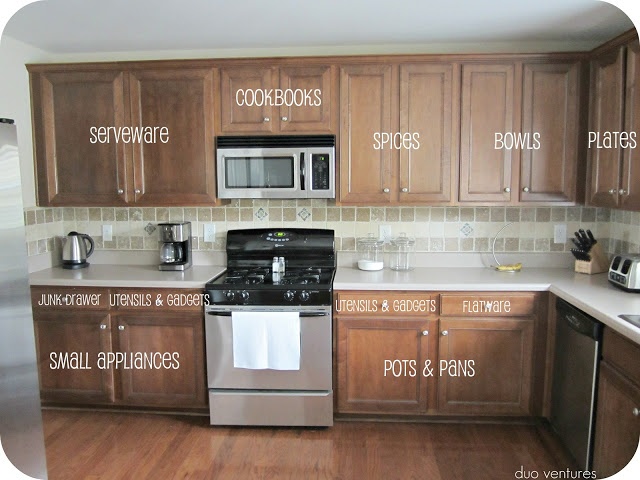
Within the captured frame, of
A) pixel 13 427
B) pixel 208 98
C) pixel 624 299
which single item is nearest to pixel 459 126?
pixel 624 299

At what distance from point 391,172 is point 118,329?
1886mm

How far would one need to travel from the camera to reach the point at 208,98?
3107 mm

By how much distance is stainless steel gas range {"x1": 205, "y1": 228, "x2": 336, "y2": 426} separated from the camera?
284cm

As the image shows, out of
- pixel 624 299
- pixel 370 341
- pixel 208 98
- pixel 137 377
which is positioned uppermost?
pixel 208 98

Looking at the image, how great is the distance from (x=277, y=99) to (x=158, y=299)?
1.39 meters

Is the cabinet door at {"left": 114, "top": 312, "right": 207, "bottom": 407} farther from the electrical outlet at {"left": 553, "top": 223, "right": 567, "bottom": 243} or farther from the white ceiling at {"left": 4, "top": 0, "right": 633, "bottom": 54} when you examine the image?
the electrical outlet at {"left": 553, "top": 223, "right": 567, "bottom": 243}

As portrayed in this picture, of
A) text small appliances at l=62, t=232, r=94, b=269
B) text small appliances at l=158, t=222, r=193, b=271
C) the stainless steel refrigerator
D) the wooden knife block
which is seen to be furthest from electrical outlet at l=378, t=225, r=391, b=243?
the stainless steel refrigerator

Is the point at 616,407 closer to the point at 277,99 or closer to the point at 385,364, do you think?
the point at 385,364

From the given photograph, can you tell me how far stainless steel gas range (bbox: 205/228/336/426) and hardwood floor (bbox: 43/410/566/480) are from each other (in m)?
0.13

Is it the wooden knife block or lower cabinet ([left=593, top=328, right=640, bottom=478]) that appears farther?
the wooden knife block

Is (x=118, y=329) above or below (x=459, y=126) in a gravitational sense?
below

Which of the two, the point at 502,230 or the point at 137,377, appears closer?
the point at 137,377

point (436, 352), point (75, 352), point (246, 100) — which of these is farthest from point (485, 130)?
point (75, 352)

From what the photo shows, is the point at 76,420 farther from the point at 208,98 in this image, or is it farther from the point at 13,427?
the point at 208,98
